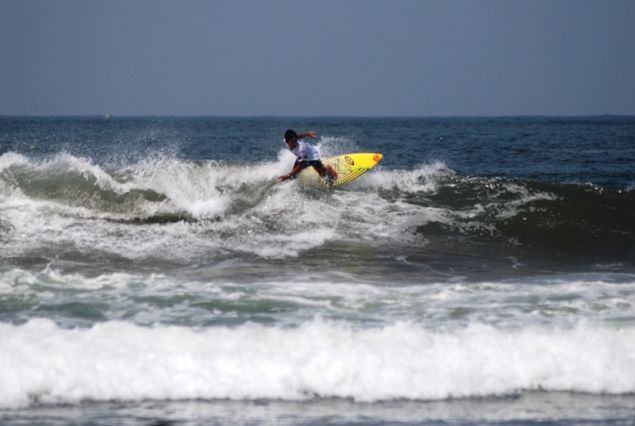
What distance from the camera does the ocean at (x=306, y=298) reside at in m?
6.55

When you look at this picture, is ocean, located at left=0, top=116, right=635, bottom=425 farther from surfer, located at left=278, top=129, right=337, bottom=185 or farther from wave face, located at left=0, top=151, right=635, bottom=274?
surfer, located at left=278, top=129, right=337, bottom=185

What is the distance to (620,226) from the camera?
15.6 metres

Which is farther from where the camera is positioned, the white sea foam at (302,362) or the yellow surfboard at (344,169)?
the yellow surfboard at (344,169)

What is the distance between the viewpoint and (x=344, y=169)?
1730cm

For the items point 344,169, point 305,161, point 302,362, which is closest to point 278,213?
point 305,161

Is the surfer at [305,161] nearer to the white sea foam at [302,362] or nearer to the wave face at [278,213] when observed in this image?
the wave face at [278,213]

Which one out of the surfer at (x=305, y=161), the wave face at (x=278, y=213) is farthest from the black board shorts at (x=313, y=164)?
the wave face at (x=278, y=213)

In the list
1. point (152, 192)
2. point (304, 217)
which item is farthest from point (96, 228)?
point (304, 217)

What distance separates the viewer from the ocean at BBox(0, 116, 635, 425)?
6551 millimetres

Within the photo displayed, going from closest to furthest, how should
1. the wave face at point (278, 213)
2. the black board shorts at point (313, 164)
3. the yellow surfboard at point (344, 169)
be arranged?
the wave face at point (278, 213)
the black board shorts at point (313, 164)
the yellow surfboard at point (344, 169)

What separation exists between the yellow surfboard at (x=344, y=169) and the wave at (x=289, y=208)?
0.22 metres

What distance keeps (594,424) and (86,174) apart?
1265cm

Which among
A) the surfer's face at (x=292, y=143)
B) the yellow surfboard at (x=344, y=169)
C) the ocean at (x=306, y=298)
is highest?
the surfer's face at (x=292, y=143)

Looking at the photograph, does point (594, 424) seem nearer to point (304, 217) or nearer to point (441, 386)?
point (441, 386)
